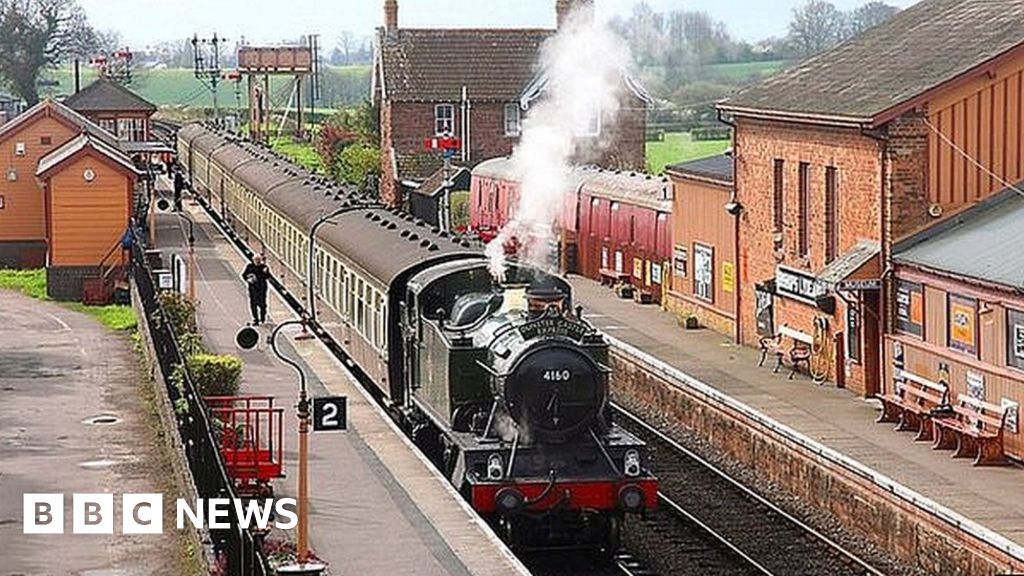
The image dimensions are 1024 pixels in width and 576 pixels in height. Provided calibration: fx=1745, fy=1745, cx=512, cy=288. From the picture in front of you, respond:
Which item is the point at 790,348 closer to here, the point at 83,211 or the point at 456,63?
the point at 83,211

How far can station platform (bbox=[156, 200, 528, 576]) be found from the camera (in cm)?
1762

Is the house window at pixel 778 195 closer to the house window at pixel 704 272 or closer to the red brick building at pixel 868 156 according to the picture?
the red brick building at pixel 868 156

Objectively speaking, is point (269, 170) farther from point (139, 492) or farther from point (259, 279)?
point (139, 492)

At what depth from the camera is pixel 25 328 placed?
38719mm

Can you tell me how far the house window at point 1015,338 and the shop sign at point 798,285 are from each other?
17.9 ft

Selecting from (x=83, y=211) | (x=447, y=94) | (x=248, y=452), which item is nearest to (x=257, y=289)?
(x=83, y=211)

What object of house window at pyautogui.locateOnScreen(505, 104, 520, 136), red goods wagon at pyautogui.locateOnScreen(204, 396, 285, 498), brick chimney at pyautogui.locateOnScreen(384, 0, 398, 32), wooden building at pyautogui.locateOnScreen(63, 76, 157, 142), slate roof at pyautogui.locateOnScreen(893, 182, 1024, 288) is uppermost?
brick chimney at pyautogui.locateOnScreen(384, 0, 398, 32)

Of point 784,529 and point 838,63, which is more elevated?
point 838,63

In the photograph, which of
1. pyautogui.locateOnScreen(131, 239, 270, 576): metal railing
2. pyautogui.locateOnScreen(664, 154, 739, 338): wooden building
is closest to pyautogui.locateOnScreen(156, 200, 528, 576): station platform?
pyautogui.locateOnScreen(131, 239, 270, 576): metal railing

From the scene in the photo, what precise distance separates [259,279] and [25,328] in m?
6.75

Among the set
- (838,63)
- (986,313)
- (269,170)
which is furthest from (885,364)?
(269,170)

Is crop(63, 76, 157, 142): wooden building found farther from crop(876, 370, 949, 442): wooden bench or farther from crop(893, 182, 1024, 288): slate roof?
crop(876, 370, 949, 442): wooden bench

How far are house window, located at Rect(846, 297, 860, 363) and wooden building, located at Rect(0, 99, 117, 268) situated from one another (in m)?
27.9

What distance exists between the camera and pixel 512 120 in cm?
6569
